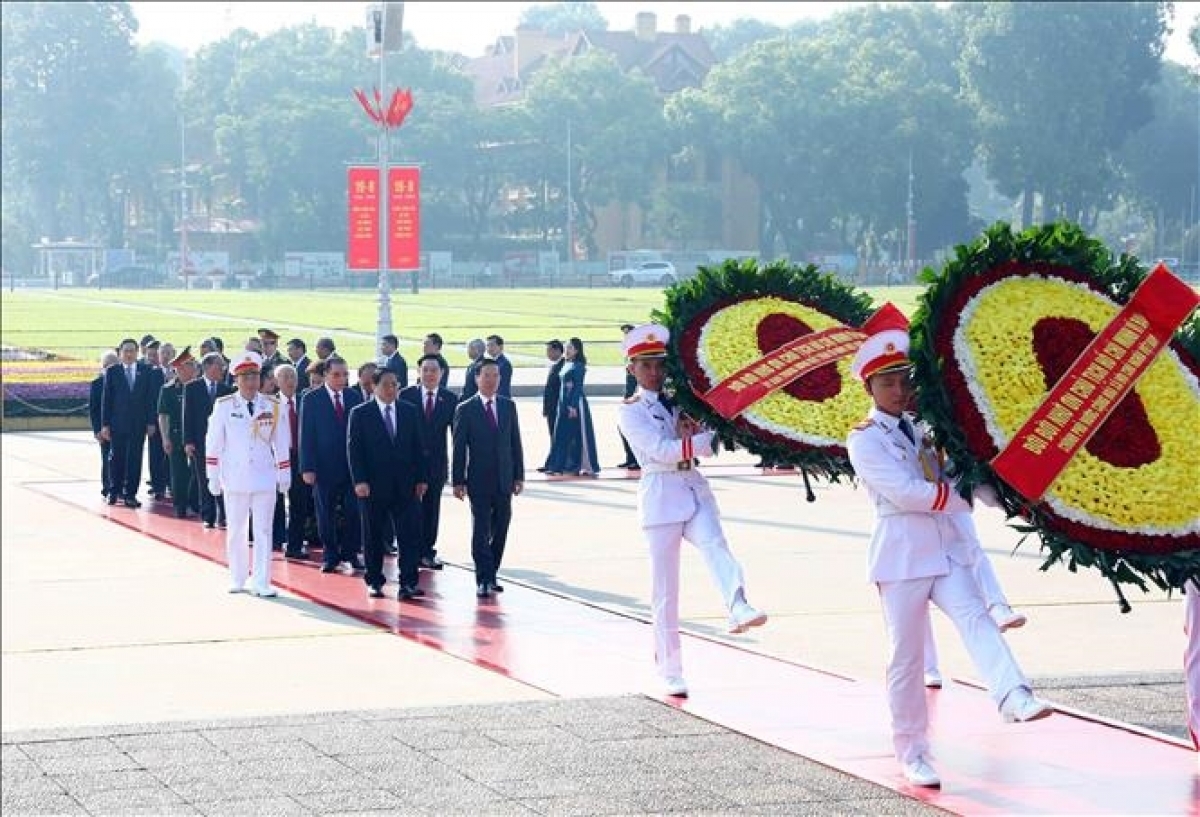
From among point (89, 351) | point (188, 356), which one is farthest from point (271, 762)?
point (89, 351)

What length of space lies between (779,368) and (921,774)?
2299 millimetres

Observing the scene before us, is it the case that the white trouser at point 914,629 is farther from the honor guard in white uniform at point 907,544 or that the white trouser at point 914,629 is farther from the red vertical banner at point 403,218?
the red vertical banner at point 403,218

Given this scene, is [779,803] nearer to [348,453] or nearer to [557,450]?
[348,453]

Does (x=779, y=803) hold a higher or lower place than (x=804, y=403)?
lower

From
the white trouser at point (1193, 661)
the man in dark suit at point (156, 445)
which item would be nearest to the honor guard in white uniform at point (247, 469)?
the man in dark suit at point (156, 445)

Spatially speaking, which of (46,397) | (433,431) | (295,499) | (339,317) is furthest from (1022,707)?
(339,317)

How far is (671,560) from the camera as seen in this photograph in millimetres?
10648

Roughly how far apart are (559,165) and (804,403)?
91.4 meters

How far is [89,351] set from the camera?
46312mm

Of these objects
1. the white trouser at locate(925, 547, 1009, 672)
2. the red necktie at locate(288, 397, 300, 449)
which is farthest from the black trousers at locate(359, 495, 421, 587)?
the white trouser at locate(925, 547, 1009, 672)

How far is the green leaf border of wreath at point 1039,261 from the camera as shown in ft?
26.6

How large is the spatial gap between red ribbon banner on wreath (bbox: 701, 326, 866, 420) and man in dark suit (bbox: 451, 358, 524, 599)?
13.7ft

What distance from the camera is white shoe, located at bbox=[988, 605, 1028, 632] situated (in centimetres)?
988

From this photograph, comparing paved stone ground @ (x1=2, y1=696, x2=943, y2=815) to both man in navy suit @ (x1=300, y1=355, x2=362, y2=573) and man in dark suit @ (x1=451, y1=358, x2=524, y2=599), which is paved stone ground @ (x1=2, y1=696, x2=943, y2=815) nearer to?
man in dark suit @ (x1=451, y1=358, x2=524, y2=599)
